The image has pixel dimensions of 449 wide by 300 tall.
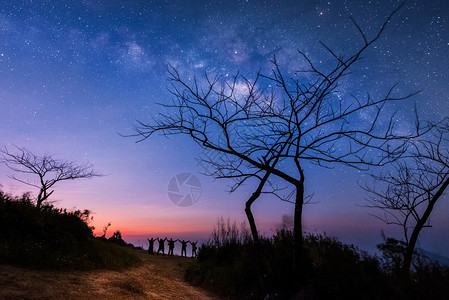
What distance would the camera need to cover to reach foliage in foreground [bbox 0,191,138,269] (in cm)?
802

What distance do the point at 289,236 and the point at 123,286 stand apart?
20.3 ft

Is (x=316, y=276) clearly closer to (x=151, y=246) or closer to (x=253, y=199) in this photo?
(x=253, y=199)

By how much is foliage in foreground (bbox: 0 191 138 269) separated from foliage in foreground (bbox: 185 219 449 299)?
13.0 ft

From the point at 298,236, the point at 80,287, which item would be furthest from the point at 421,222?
the point at 80,287

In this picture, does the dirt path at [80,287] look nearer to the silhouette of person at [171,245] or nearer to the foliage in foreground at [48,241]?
the foliage in foreground at [48,241]

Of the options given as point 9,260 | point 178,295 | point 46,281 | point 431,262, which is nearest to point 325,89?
point 431,262

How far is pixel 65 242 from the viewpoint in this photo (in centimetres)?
994

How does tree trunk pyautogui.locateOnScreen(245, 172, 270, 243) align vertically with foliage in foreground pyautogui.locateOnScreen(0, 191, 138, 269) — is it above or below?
above

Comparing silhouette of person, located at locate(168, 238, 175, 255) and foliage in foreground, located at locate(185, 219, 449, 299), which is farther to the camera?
silhouette of person, located at locate(168, 238, 175, 255)

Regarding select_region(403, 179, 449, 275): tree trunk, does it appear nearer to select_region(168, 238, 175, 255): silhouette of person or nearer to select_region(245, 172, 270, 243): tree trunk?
select_region(245, 172, 270, 243): tree trunk

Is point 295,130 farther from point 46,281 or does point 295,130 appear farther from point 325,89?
point 46,281

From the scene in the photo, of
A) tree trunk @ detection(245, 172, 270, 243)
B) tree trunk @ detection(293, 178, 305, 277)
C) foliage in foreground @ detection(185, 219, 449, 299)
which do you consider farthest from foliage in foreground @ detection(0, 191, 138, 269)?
tree trunk @ detection(293, 178, 305, 277)

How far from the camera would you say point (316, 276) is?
5.55 m

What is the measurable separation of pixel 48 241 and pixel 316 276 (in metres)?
9.72
